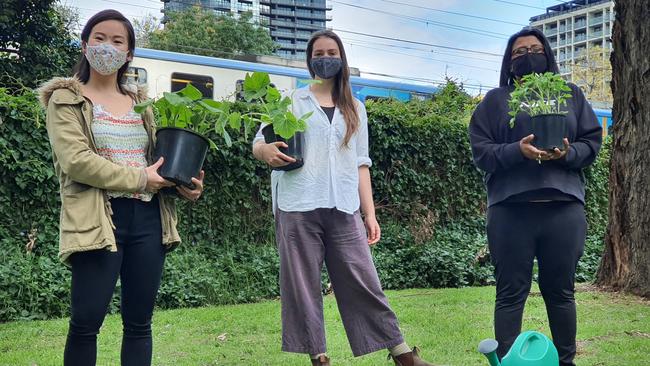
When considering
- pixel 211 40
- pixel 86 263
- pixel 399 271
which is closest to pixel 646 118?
pixel 399 271

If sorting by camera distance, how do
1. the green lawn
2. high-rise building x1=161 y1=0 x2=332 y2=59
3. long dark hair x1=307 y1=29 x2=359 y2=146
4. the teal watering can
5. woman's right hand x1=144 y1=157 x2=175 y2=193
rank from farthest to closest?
1. high-rise building x1=161 y1=0 x2=332 y2=59
2. the green lawn
3. long dark hair x1=307 y1=29 x2=359 y2=146
4. woman's right hand x1=144 y1=157 x2=175 y2=193
5. the teal watering can

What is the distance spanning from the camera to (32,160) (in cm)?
673

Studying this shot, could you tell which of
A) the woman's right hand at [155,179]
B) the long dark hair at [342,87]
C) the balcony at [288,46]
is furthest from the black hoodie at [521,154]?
the balcony at [288,46]

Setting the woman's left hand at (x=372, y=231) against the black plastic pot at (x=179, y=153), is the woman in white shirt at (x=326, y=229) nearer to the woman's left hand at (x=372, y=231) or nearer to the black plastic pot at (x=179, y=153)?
the woman's left hand at (x=372, y=231)

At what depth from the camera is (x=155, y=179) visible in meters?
2.76

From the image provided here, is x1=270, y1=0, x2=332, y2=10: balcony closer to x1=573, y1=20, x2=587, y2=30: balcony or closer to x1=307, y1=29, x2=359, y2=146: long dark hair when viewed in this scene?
x1=573, y1=20, x2=587, y2=30: balcony

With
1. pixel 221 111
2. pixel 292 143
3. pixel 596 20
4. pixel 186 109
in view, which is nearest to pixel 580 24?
pixel 596 20

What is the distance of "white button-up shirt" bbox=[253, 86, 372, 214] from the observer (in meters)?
3.49

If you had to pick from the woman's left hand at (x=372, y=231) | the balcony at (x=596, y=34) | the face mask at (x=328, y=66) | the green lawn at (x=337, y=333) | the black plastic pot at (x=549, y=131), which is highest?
the balcony at (x=596, y=34)

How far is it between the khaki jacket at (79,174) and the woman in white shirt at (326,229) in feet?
3.04

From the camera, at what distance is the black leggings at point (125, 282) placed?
2.70m

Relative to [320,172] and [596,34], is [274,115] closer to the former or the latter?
[320,172]

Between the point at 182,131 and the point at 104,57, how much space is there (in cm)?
47

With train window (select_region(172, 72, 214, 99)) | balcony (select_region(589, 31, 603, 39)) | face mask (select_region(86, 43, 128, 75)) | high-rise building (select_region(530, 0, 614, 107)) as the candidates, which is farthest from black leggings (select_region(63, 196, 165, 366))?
balcony (select_region(589, 31, 603, 39))
